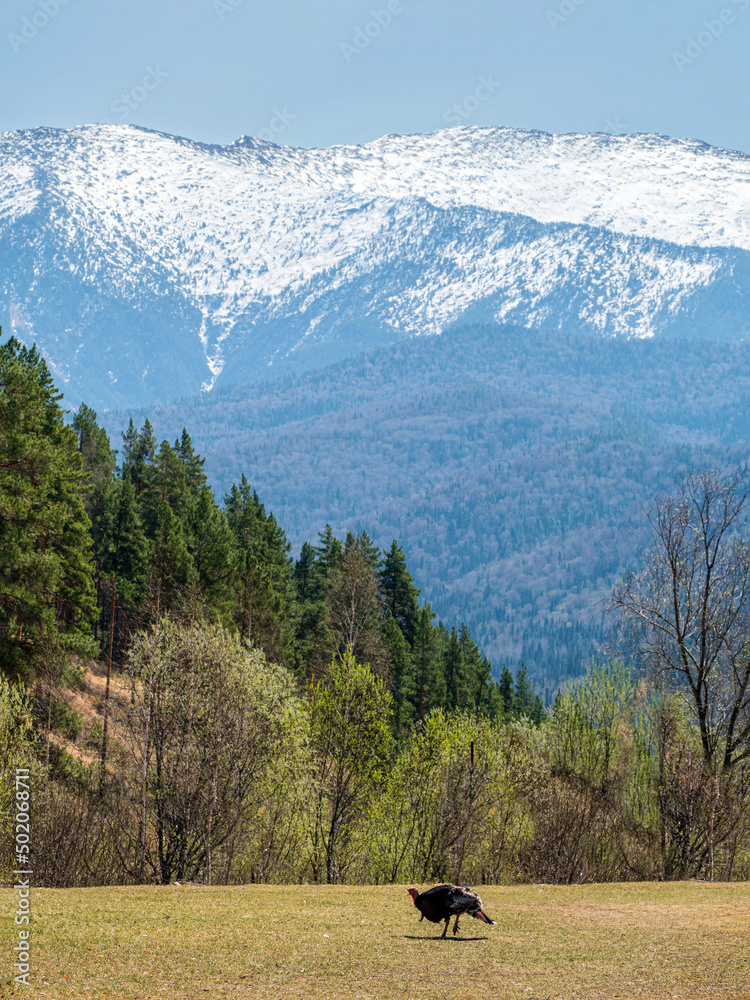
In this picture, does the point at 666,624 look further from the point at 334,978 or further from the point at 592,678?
the point at 334,978

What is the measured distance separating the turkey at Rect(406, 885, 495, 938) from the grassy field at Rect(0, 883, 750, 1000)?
2.15 ft

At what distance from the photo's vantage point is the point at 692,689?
41219mm

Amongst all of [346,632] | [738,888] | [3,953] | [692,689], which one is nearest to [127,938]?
[3,953]

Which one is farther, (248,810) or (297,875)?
(297,875)

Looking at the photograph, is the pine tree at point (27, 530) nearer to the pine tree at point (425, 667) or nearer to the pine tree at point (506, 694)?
the pine tree at point (425, 667)

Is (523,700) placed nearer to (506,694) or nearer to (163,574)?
(506,694)

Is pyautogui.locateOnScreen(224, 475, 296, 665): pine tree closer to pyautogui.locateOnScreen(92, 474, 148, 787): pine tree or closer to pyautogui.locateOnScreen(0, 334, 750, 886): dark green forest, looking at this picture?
pyautogui.locateOnScreen(92, 474, 148, 787): pine tree

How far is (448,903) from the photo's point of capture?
21.8 m

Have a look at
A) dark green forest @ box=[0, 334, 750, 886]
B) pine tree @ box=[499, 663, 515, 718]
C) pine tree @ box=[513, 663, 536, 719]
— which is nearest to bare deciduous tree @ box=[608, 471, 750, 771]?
dark green forest @ box=[0, 334, 750, 886]

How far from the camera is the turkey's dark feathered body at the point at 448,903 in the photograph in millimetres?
21797

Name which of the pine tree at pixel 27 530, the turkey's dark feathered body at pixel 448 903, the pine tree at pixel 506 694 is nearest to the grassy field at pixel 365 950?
the turkey's dark feathered body at pixel 448 903

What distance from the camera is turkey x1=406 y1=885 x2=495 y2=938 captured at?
2180cm

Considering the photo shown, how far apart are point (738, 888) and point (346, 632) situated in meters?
45.4

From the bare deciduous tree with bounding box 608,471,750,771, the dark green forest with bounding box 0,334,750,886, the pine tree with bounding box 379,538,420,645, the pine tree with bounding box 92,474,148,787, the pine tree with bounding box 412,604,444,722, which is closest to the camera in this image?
the dark green forest with bounding box 0,334,750,886
